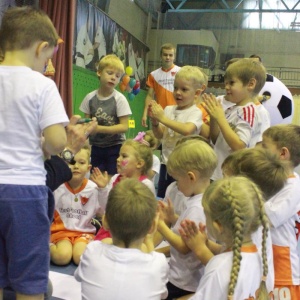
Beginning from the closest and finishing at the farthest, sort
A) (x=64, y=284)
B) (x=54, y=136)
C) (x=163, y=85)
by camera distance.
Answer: (x=54, y=136)
(x=64, y=284)
(x=163, y=85)

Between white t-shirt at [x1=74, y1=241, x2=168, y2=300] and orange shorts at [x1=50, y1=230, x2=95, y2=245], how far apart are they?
1.16 m

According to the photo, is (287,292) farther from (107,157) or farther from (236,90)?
(107,157)

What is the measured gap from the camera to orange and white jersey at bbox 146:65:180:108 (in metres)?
4.25

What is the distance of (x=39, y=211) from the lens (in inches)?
55.5

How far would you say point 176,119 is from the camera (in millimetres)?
2686

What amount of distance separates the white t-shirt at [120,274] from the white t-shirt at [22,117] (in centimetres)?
32

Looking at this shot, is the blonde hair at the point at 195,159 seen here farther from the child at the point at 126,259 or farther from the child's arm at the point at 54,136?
the child's arm at the point at 54,136

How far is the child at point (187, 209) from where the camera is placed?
171 centimetres

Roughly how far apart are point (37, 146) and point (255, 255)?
0.77 metres

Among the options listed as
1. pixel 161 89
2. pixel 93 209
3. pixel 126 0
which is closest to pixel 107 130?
pixel 93 209

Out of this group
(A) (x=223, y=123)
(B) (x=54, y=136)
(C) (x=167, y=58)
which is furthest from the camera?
(C) (x=167, y=58)

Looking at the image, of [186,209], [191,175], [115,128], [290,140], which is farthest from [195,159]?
[115,128]

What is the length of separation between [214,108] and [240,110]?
0.18 m

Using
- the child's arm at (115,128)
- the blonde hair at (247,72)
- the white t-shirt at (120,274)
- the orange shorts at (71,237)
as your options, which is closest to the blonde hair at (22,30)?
the white t-shirt at (120,274)
